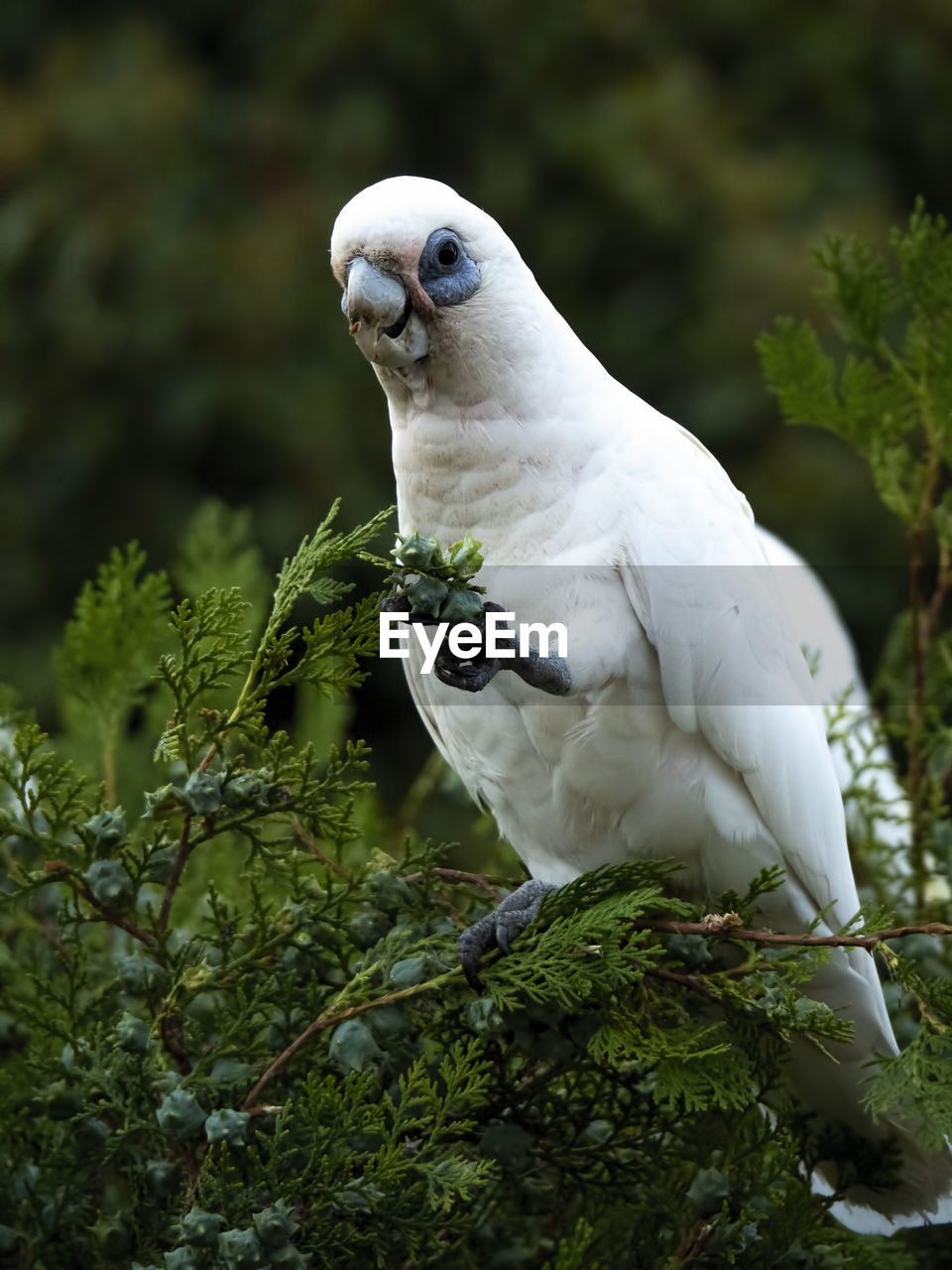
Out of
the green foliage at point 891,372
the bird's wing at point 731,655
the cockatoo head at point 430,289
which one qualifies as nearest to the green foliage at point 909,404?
the green foliage at point 891,372

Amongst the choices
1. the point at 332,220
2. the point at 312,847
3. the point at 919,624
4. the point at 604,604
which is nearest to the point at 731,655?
the point at 604,604

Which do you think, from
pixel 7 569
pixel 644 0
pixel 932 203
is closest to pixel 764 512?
pixel 932 203

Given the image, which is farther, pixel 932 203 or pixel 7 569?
pixel 932 203

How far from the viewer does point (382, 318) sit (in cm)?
101

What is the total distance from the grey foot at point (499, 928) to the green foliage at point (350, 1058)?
0.02 meters

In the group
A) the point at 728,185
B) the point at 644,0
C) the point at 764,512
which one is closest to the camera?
the point at 764,512

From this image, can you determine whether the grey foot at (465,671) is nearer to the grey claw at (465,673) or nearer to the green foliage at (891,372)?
the grey claw at (465,673)

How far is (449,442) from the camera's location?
1.07 metres

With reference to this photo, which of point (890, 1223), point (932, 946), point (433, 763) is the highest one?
point (433, 763)

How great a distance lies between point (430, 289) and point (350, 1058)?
537 millimetres

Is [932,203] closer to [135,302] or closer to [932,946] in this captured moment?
[135,302]

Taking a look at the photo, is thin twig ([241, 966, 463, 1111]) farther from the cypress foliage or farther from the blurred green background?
the blurred green background

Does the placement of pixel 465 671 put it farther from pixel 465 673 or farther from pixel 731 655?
pixel 731 655

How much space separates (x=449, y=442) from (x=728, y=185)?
109 inches
